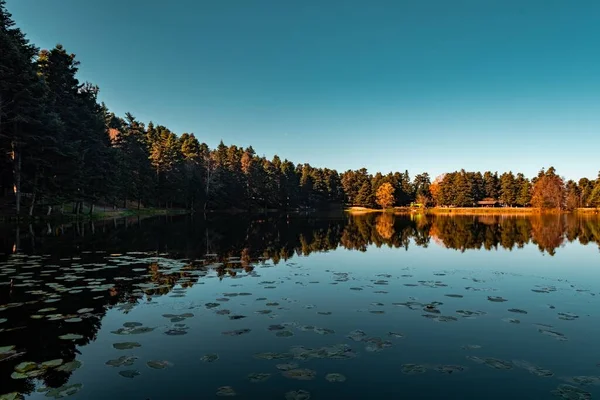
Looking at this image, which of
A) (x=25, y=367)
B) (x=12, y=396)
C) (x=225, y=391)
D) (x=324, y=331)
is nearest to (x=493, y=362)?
(x=324, y=331)

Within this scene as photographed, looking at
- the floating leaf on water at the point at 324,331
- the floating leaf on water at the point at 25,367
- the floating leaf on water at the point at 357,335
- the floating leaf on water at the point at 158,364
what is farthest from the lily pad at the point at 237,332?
the floating leaf on water at the point at 25,367

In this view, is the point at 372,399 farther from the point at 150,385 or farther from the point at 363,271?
the point at 363,271

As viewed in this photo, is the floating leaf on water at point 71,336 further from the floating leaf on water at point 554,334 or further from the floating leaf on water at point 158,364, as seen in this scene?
the floating leaf on water at point 554,334

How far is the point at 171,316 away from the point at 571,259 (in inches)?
832

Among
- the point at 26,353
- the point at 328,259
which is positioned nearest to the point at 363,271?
the point at 328,259

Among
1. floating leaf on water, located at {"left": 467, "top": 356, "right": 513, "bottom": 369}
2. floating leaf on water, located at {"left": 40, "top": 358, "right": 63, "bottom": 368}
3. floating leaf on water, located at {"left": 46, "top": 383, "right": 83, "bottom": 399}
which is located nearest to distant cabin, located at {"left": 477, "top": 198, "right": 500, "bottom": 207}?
floating leaf on water, located at {"left": 467, "top": 356, "right": 513, "bottom": 369}

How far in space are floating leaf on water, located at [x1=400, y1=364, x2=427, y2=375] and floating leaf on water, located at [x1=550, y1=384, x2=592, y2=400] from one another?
6.44 ft

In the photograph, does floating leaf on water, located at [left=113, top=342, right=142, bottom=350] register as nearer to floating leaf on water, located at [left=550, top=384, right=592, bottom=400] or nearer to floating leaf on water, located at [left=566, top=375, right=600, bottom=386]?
floating leaf on water, located at [left=550, top=384, right=592, bottom=400]

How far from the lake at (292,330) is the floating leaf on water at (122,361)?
0.16 ft

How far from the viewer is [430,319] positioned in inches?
363

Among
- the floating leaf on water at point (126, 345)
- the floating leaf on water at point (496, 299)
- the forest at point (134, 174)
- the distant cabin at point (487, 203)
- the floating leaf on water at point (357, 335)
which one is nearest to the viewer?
the floating leaf on water at point (126, 345)

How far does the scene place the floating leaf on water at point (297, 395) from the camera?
17.3 feet

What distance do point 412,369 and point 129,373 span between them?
196 inches

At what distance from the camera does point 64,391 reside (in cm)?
541
